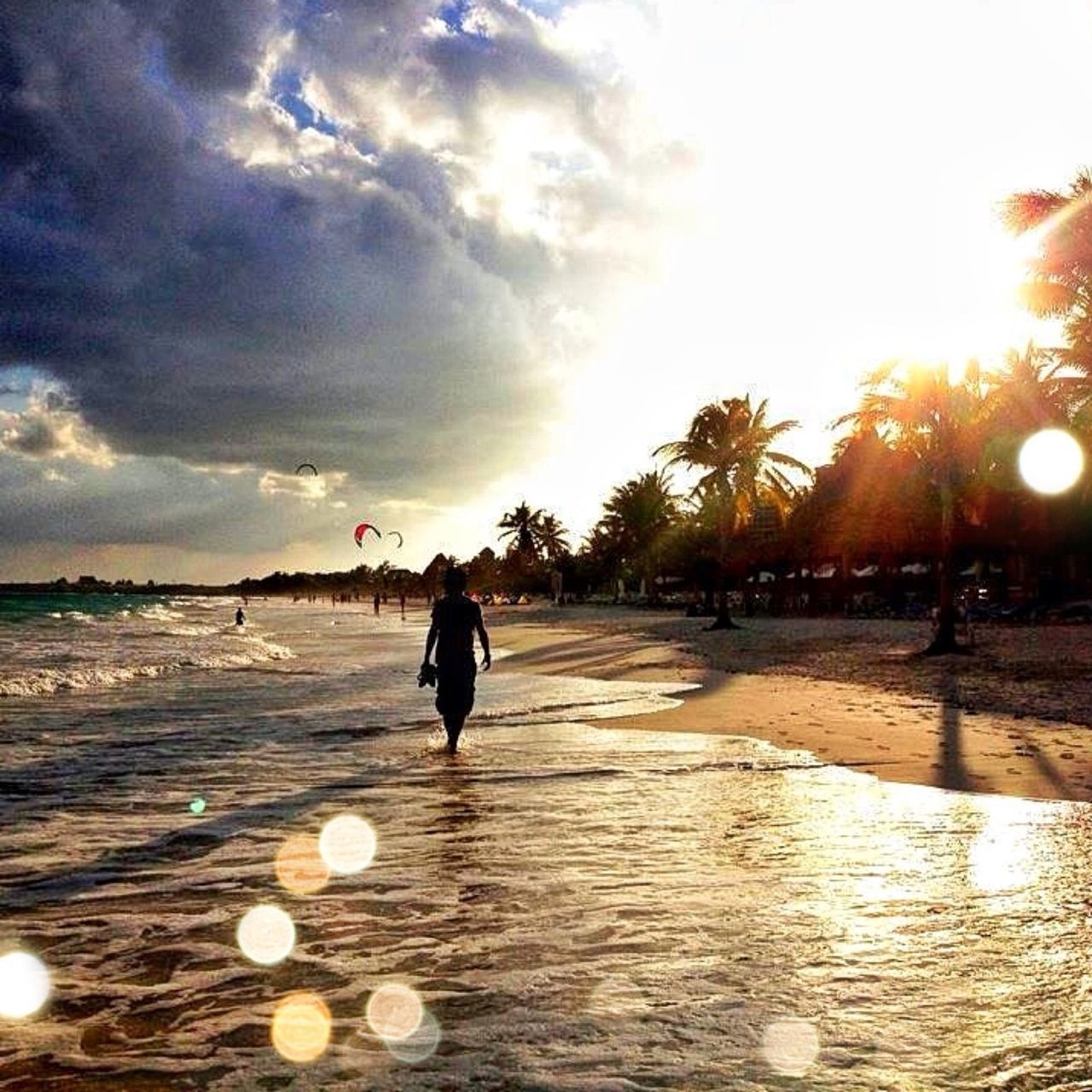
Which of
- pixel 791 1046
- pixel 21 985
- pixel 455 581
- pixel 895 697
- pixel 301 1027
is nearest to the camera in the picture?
pixel 791 1046

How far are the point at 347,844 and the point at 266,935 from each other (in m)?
1.86

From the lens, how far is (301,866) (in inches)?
237

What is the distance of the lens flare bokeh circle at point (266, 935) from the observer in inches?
174

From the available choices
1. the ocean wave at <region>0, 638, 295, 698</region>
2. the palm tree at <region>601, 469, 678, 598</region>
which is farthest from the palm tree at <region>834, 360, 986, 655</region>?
the palm tree at <region>601, 469, 678, 598</region>

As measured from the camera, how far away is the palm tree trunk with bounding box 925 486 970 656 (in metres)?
22.6

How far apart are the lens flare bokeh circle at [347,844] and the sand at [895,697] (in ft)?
16.1

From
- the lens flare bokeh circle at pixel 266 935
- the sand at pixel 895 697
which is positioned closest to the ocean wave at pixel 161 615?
the sand at pixel 895 697

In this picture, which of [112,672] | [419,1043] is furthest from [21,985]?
[112,672]

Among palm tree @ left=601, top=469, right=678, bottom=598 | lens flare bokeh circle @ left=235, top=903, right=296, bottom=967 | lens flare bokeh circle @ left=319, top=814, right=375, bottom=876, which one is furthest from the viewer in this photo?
palm tree @ left=601, top=469, right=678, bottom=598

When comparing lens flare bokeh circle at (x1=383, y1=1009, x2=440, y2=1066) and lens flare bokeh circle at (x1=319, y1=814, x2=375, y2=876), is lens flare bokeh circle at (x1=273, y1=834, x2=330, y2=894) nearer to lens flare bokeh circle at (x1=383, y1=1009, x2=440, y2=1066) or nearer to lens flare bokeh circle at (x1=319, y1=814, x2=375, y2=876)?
lens flare bokeh circle at (x1=319, y1=814, x2=375, y2=876)

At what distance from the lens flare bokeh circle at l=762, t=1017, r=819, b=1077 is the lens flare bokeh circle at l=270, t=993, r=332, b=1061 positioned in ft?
5.26

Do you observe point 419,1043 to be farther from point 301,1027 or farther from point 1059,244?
point 1059,244

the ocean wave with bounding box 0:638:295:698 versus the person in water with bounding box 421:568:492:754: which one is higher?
the person in water with bounding box 421:568:492:754

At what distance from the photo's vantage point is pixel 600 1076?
317cm
